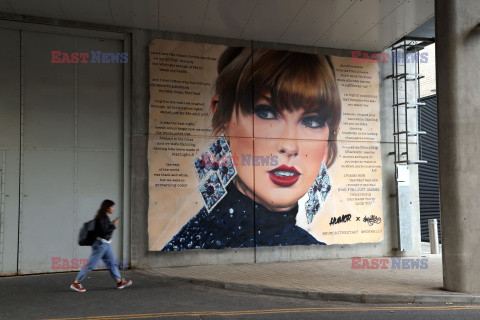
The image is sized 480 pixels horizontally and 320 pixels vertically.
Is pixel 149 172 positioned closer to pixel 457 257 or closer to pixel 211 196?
pixel 211 196

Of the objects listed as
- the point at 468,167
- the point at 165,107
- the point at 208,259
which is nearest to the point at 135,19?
the point at 165,107

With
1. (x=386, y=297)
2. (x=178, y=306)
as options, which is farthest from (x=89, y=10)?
(x=386, y=297)

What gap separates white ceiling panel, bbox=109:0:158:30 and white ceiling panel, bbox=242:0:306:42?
89.7 inches

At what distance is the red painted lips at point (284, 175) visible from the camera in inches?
463

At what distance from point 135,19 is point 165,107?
213cm

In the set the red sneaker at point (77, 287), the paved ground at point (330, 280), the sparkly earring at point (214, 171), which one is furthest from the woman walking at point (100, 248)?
the sparkly earring at point (214, 171)

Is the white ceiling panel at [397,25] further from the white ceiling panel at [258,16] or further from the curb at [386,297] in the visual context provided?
the curb at [386,297]

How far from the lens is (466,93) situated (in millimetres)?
7969

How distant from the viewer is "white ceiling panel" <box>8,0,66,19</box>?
970 cm

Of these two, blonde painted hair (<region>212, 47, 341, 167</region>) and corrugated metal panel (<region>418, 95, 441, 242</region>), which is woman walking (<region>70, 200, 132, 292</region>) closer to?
blonde painted hair (<region>212, 47, 341, 167</region>)

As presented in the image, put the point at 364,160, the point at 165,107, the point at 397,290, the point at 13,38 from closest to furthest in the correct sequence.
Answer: the point at 397,290, the point at 13,38, the point at 165,107, the point at 364,160

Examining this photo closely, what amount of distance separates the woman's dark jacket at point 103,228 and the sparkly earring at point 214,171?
10.8ft
